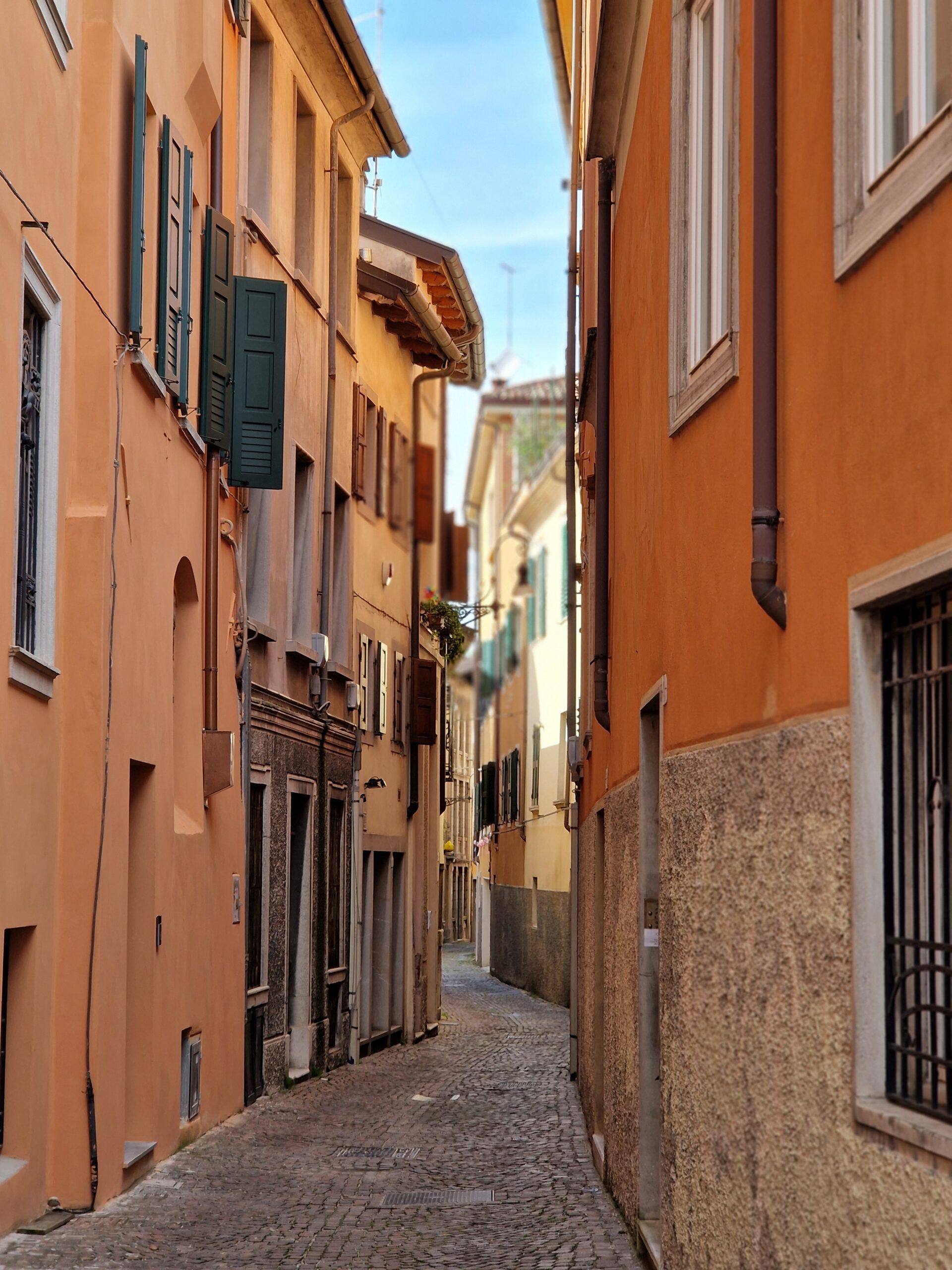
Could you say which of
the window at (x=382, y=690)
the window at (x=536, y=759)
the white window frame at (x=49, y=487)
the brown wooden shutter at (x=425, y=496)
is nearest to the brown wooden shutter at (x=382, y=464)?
the window at (x=382, y=690)

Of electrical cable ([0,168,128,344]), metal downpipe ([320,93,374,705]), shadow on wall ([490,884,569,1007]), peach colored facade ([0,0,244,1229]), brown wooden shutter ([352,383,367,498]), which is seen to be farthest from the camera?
shadow on wall ([490,884,569,1007])

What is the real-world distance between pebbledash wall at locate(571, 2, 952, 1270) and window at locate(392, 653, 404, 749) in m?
14.2

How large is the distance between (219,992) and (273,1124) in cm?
108

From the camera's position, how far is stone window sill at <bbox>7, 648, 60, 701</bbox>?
7.50 meters

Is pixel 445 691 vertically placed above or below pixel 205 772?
above

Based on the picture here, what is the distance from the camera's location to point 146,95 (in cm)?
982

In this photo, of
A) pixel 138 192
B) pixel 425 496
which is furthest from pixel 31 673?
pixel 138 192

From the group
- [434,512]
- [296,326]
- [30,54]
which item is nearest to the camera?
[434,512]

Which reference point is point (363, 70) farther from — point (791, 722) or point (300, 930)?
point (791, 722)

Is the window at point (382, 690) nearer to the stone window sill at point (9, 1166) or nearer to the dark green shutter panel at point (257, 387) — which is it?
the dark green shutter panel at point (257, 387)

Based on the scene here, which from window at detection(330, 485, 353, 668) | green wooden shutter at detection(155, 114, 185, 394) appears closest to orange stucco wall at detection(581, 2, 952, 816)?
green wooden shutter at detection(155, 114, 185, 394)

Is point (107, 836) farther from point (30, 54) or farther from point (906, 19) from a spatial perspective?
point (906, 19)

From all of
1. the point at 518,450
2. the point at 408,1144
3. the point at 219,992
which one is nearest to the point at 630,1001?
the point at 408,1144

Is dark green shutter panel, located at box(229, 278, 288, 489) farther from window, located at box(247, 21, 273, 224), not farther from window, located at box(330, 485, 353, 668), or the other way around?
window, located at box(330, 485, 353, 668)
